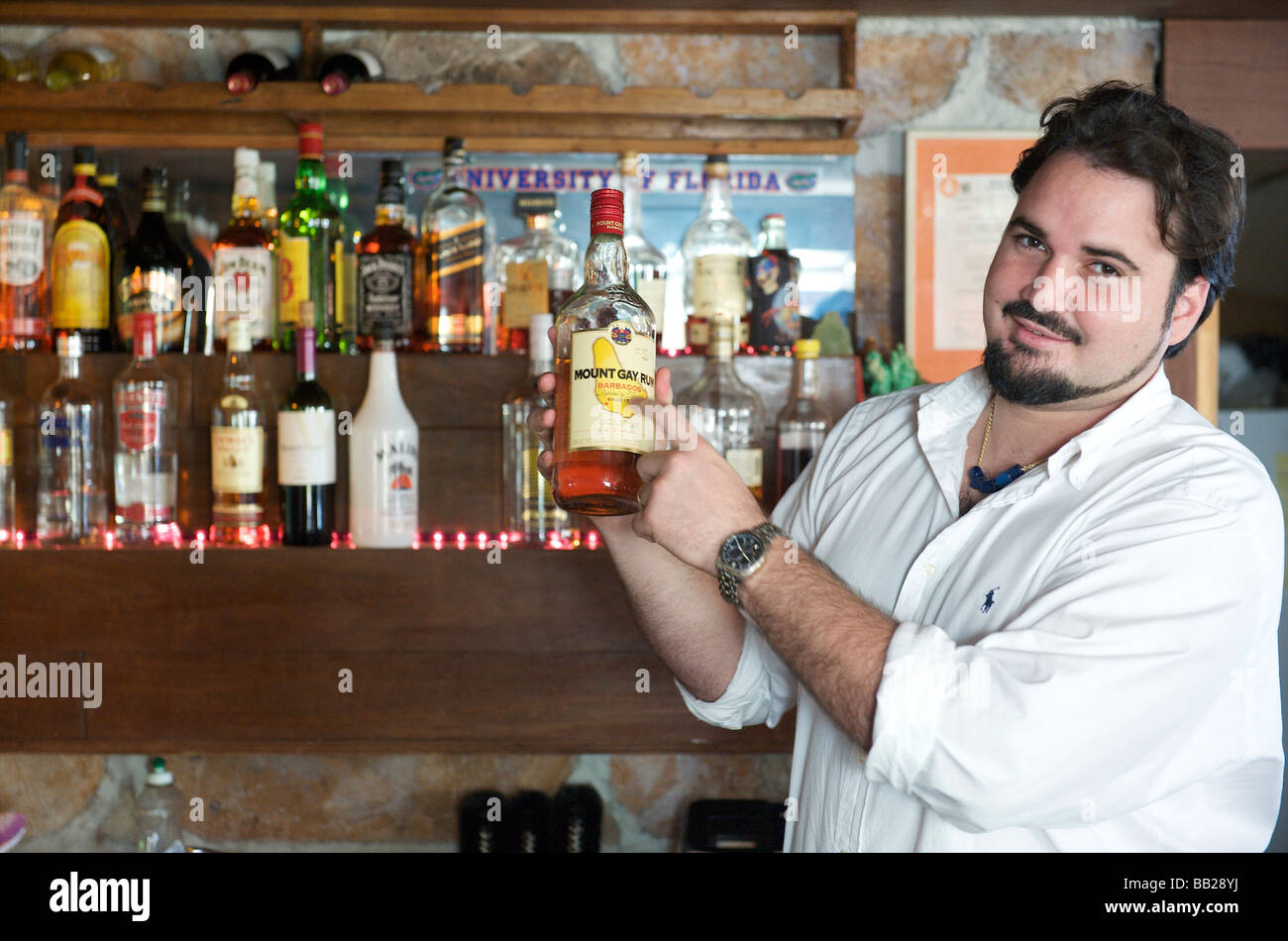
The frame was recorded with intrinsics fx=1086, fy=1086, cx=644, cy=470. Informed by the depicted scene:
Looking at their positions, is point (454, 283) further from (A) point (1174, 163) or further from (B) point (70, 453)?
(A) point (1174, 163)

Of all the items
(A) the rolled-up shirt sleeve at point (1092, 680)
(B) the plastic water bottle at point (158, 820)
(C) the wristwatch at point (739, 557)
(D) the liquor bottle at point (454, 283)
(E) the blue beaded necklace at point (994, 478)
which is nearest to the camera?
(A) the rolled-up shirt sleeve at point (1092, 680)

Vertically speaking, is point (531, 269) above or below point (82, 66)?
below

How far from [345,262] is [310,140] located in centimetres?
18

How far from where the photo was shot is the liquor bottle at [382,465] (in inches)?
53.1

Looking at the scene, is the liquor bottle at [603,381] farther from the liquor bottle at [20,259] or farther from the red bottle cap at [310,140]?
the liquor bottle at [20,259]

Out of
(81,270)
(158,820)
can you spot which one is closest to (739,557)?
(81,270)

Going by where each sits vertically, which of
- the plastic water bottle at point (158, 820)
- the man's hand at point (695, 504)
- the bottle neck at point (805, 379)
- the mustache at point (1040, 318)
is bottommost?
the plastic water bottle at point (158, 820)

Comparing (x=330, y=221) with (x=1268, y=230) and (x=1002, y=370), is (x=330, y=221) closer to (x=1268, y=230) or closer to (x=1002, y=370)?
(x=1002, y=370)

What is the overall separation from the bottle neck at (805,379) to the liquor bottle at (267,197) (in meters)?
0.72

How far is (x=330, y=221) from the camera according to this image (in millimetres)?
1468

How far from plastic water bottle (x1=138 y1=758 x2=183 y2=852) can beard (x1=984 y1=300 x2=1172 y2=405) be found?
126 cm

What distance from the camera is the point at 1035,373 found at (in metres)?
0.91

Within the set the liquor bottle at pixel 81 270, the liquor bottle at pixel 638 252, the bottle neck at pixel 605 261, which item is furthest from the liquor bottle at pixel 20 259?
the bottle neck at pixel 605 261

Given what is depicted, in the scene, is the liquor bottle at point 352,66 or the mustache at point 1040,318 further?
the liquor bottle at point 352,66
